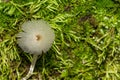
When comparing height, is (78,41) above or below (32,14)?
below

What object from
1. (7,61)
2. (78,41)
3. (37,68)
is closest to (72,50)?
(78,41)

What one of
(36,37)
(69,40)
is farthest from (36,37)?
(69,40)

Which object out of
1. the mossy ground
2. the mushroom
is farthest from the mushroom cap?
the mossy ground

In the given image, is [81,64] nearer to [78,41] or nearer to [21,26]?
[78,41]

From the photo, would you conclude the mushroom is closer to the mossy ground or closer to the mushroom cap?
the mushroom cap

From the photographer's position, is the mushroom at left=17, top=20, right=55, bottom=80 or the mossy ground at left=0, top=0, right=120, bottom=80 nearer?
the mushroom at left=17, top=20, right=55, bottom=80

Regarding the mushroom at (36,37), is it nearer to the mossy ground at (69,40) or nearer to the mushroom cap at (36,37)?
the mushroom cap at (36,37)

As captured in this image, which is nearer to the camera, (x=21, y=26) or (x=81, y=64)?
(x=21, y=26)
